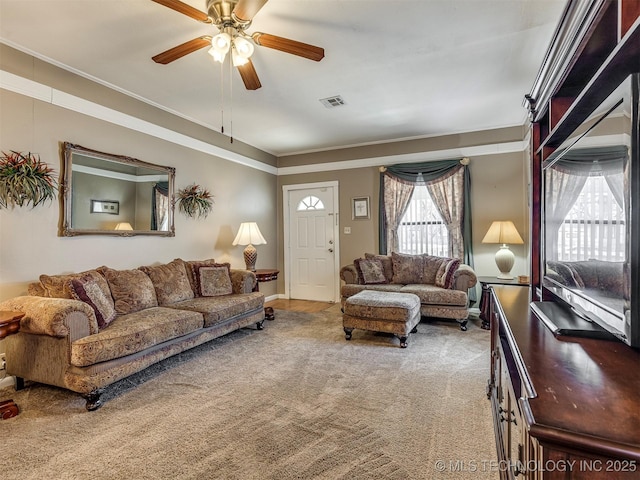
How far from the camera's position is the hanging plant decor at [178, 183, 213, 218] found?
419 centimetres

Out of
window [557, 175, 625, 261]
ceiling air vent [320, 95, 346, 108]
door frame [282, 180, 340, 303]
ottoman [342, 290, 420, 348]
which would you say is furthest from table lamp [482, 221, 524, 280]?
window [557, 175, 625, 261]

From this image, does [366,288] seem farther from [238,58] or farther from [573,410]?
[573,410]

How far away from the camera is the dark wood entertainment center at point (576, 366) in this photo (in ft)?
1.99

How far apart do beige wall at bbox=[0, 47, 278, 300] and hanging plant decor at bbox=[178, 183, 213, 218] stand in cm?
8

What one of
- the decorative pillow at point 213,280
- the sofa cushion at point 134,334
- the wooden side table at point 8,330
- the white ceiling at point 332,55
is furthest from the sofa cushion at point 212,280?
the white ceiling at point 332,55

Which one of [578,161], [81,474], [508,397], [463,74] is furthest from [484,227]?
[81,474]

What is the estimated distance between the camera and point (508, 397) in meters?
1.24

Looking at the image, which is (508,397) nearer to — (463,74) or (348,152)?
(463,74)

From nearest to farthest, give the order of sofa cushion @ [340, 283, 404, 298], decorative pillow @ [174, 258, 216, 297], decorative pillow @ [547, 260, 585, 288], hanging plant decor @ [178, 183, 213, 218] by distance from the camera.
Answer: decorative pillow @ [547, 260, 585, 288] → decorative pillow @ [174, 258, 216, 297] → hanging plant decor @ [178, 183, 213, 218] → sofa cushion @ [340, 283, 404, 298]

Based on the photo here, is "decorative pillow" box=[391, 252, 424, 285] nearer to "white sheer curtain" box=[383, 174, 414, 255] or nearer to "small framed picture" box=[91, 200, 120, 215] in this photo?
"white sheer curtain" box=[383, 174, 414, 255]

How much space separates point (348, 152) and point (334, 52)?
9.66 ft

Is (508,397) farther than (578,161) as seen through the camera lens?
No

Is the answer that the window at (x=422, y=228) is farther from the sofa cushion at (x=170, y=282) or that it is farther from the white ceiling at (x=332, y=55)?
the sofa cushion at (x=170, y=282)

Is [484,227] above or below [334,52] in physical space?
below
